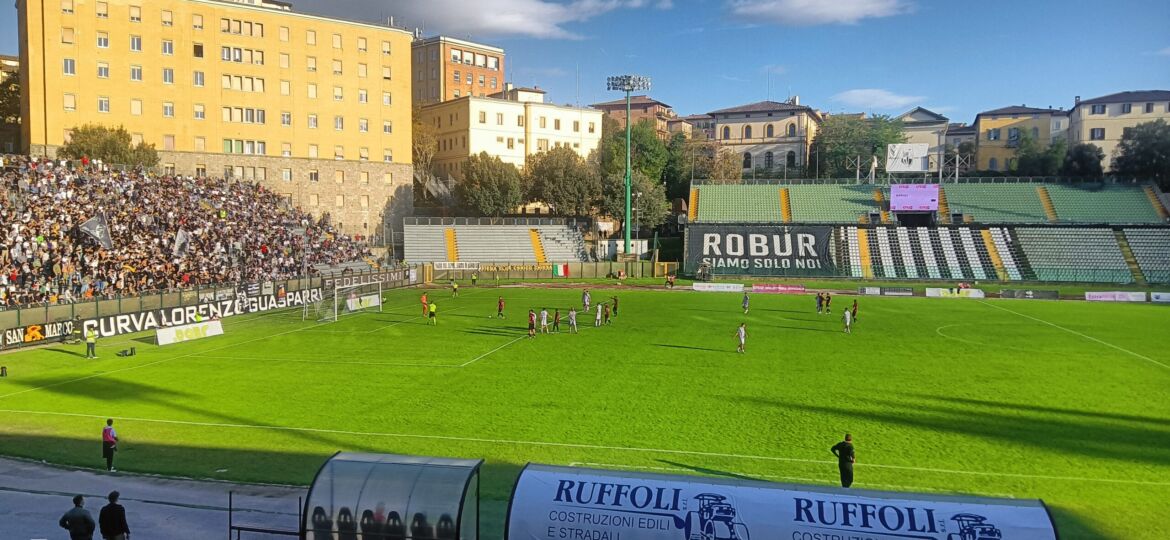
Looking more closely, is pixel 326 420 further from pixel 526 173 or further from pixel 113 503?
pixel 526 173

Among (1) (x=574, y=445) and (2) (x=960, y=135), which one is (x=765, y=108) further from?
(1) (x=574, y=445)

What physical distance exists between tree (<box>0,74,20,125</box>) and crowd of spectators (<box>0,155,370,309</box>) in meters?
33.3

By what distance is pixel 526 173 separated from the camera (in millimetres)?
92000

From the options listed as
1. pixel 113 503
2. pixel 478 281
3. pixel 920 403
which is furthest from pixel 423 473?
pixel 478 281

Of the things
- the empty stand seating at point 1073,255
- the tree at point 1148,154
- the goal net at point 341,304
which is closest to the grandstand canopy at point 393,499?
the goal net at point 341,304

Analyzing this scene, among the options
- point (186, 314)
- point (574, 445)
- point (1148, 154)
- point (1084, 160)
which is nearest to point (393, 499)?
point (574, 445)

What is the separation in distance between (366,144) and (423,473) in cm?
7474

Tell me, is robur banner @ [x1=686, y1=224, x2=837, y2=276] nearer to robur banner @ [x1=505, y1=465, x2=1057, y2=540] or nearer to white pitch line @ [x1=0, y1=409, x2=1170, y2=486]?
white pitch line @ [x1=0, y1=409, x2=1170, y2=486]

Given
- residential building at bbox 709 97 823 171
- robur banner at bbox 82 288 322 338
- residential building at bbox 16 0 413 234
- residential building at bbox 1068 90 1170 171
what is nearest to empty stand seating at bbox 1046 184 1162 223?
residential building at bbox 1068 90 1170 171

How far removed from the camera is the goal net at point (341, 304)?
1762 inches

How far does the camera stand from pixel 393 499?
33.9ft

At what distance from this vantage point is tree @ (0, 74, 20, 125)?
7475 centimetres

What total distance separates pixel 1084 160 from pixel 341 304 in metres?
87.6

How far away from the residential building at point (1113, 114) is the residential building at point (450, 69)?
89.6 metres
